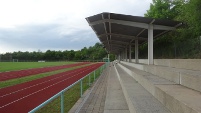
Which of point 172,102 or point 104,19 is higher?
point 104,19

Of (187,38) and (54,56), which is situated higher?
(54,56)

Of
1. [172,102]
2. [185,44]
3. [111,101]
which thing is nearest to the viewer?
[172,102]

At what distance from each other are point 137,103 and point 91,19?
11238 millimetres

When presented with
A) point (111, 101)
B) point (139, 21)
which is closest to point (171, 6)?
point (139, 21)

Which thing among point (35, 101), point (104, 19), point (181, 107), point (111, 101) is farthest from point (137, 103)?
point (104, 19)

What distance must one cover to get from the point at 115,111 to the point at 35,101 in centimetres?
390

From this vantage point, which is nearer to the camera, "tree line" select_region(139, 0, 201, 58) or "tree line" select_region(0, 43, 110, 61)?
"tree line" select_region(139, 0, 201, 58)

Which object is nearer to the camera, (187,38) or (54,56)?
(187,38)

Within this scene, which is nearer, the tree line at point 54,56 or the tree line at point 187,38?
the tree line at point 187,38

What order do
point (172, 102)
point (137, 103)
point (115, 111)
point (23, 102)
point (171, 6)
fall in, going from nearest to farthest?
point (172, 102) < point (137, 103) < point (115, 111) < point (23, 102) < point (171, 6)

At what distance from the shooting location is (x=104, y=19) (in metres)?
16.5

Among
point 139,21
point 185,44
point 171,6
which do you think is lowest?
point 185,44

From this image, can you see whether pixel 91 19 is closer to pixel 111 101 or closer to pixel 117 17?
pixel 117 17

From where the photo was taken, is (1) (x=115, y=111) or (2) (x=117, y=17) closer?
(1) (x=115, y=111)
